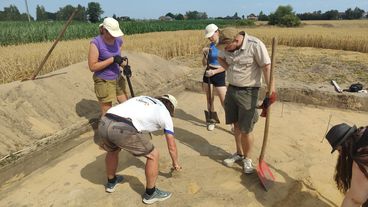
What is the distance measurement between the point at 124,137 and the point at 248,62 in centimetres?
157

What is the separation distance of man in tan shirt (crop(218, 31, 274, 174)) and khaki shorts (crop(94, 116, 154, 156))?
1239 millimetres

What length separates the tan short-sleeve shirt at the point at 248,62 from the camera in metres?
3.62

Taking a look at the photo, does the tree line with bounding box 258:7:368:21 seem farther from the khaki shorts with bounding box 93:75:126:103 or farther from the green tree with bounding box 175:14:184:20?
the khaki shorts with bounding box 93:75:126:103

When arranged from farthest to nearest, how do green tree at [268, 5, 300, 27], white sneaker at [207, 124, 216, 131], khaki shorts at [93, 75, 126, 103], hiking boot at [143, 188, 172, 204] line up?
green tree at [268, 5, 300, 27] → white sneaker at [207, 124, 216, 131] → khaki shorts at [93, 75, 126, 103] → hiking boot at [143, 188, 172, 204]

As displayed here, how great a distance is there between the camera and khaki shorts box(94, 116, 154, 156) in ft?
10.3

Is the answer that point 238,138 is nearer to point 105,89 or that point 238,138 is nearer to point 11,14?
point 105,89

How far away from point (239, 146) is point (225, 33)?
→ 1.53 m

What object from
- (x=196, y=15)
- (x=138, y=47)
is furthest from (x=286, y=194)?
(x=196, y=15)

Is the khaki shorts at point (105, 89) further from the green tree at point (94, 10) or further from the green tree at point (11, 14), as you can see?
the green tree at point (11, 14)

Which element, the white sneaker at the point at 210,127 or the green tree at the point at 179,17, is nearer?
the white sneaker at the point at 210,127

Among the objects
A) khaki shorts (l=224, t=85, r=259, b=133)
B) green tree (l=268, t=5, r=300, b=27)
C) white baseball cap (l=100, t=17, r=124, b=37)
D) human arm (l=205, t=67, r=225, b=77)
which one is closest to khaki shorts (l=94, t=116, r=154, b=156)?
khaki shorts (l=224, t=85, r=259, b=133)

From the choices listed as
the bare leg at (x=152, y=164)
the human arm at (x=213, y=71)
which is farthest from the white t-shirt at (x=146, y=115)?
the human arm at (x=213, y=71)

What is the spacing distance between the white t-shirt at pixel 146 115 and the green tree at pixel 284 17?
161ft

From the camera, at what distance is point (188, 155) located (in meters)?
4.72
